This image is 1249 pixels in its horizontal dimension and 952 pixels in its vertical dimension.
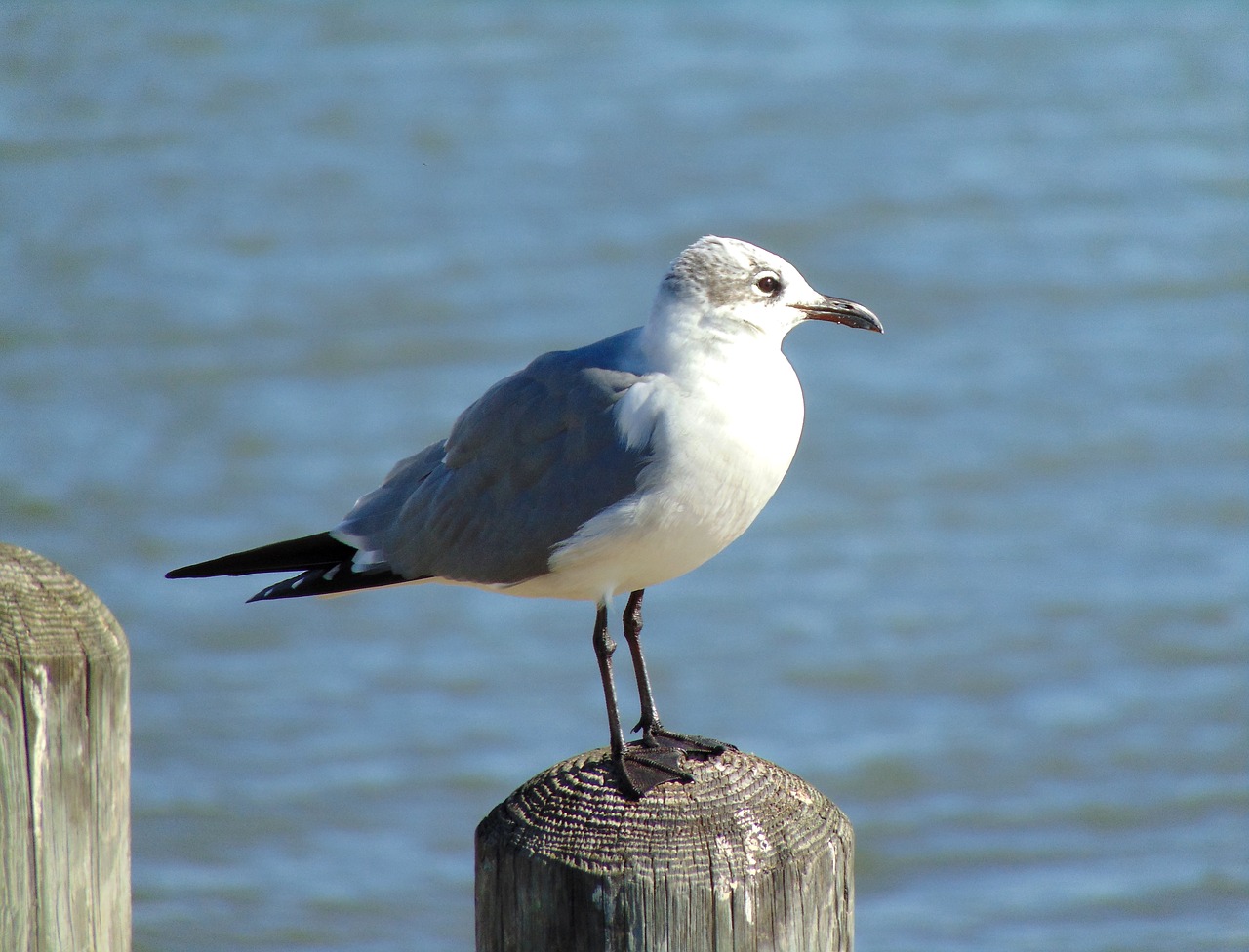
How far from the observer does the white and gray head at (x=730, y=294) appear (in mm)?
3164

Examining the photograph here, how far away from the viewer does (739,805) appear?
8.60ft

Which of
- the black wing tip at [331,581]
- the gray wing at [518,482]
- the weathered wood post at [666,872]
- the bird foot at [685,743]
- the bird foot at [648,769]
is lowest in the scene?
the weathered wood post at [666,872]

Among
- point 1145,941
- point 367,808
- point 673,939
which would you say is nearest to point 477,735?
point 367,808

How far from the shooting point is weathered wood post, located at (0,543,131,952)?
2504 millimetres

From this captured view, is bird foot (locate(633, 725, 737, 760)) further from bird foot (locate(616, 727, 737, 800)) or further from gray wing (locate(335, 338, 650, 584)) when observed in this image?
gray wing (locate(335, 338, 650, 584))

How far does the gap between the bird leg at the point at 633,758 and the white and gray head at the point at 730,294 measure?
615 millimetres

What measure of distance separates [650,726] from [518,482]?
1.90ft

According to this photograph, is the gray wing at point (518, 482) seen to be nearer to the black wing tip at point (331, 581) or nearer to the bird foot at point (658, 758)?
the black wing tip at point (331, 581)

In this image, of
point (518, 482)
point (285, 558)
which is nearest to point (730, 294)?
point (518, 482)

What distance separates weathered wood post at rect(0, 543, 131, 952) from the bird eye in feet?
4.54

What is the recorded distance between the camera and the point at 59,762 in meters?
2.54

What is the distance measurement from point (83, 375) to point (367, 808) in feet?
13.8

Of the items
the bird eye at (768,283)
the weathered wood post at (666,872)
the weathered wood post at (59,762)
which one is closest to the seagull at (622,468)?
the bird eye at (768,283)

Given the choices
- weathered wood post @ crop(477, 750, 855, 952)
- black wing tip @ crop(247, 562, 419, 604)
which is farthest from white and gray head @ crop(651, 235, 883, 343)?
weathered wood post @ crop(477, 750, 855, 952)
